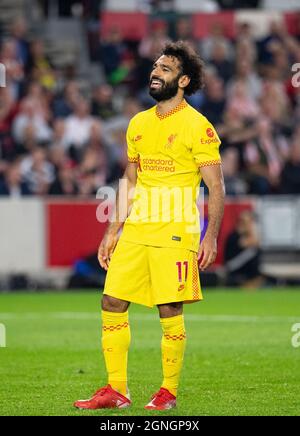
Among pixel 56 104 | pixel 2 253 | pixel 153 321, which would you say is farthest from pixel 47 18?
pixel 153 321

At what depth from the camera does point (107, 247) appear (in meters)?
9.66

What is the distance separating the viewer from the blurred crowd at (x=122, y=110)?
2172 cm

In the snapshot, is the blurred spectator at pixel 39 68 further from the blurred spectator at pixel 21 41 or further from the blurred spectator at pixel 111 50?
the blurred spectator at pixel 111 50

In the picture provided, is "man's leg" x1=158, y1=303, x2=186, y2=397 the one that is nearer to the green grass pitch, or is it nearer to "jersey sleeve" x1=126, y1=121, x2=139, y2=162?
the green grass pitch

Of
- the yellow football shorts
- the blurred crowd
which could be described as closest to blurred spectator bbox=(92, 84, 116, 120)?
A: the blurred crowd

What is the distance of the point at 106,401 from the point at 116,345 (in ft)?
1.32

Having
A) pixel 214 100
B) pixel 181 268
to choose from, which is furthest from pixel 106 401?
pixel 214 100

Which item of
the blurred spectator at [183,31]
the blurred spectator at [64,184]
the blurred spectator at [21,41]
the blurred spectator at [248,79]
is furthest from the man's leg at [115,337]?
the blurred spectator at [183,31]

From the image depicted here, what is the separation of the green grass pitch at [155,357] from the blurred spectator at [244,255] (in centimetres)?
177

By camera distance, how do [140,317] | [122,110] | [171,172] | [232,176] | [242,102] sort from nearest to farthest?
[171,172] → [140,317] → [232,176] → [122,110] → [242,102]

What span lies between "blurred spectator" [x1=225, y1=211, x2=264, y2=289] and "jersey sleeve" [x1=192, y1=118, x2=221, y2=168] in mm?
11818

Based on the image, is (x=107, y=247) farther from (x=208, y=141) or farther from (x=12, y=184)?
(x=12, y=184)
